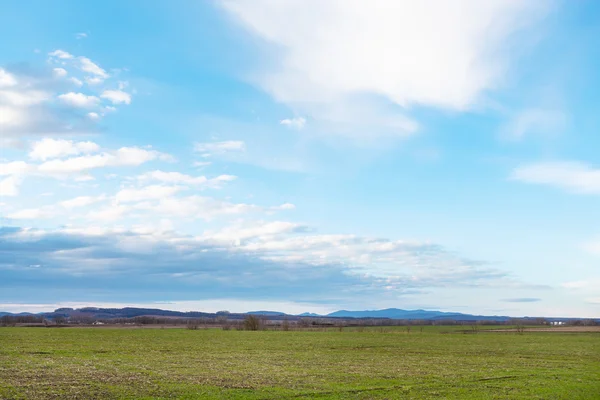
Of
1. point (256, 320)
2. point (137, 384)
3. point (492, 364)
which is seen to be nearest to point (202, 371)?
point (137, 384)

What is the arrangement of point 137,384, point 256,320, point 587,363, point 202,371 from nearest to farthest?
point 137,384 → point 202,371 → point 587,363 → point 256,320

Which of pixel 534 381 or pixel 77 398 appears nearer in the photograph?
pixel 77 398

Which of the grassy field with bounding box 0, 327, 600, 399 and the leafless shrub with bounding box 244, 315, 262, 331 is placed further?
the leafless shrub with bounding box 244, 315, 262, 331

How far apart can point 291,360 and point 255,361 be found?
299cm

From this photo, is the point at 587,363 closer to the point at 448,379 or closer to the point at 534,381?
the point at 534,381

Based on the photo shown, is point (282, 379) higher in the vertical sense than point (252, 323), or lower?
lower

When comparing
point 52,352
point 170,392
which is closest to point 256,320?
point 52,352

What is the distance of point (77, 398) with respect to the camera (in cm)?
2259

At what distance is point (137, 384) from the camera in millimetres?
26625

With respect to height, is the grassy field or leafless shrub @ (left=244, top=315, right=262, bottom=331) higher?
leafless shrub @ (left=244, top=315, right=262, bottom=331)

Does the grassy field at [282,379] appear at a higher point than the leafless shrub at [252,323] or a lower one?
lower

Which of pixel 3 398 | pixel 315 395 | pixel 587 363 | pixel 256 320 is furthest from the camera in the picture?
pixel 256 320

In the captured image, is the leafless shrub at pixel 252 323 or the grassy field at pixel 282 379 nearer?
the grassy field at pixel 282 379

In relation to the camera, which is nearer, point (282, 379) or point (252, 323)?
point (282, 379)
